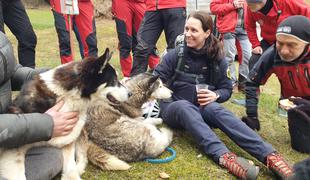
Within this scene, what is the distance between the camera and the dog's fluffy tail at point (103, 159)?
3.76 metres

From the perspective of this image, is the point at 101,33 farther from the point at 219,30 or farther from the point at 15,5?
the point at 15,5

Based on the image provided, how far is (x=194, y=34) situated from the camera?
4594mm

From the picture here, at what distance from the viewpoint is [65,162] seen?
133 inches

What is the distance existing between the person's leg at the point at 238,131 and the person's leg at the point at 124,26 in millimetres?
2691

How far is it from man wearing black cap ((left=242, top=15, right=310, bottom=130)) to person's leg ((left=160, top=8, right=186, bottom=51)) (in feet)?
5.09

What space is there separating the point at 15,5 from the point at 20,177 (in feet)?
10.3

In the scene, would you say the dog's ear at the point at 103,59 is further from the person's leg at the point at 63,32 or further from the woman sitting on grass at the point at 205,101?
the person's leg at the point at 63,32

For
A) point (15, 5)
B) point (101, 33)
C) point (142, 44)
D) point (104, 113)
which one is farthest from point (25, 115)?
point (101, 33)

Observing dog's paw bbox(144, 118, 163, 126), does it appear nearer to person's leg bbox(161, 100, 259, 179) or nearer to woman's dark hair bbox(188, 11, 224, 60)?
person's leg bbox(161, 100, 259, 179)

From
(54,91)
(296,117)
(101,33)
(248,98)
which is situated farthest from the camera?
(101,33)

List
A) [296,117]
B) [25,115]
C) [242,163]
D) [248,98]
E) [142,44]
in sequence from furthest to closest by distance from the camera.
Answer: [142,44]
[248,98]
[296,117]
[242,163]
[25,115]

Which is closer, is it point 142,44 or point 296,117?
point 296,117

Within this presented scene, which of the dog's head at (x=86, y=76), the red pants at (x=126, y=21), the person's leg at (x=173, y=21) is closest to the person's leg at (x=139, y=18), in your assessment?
the red pants at (x=126, y=21)

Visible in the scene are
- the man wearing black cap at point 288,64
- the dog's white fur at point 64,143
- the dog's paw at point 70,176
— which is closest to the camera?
the dog's white fur at point 64,143
